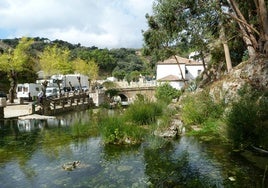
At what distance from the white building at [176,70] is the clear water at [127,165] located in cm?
4569

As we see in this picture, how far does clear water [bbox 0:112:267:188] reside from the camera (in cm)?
923

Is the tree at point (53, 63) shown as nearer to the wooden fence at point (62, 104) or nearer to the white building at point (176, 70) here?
the wooden fence at point (62, 104)

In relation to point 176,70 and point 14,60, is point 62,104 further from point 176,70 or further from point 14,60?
point 176,70

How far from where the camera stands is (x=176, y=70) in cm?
6406

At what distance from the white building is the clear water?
45.7 m

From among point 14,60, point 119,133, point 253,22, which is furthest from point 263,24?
point 14,60

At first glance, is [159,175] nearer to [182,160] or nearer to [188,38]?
[182,160]

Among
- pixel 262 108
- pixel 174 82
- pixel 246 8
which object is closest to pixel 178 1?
pixel 246 8

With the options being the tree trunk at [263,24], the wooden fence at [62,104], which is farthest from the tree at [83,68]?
the tree trunk at [263,24]

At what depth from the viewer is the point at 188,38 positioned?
2708 cm

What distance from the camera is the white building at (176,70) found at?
198 ft

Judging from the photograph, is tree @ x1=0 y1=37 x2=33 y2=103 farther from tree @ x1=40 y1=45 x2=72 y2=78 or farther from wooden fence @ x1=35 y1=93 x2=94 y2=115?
tree @ x1=40 y1=45 x2=72 y2=78

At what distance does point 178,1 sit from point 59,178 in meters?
Result: 15.4

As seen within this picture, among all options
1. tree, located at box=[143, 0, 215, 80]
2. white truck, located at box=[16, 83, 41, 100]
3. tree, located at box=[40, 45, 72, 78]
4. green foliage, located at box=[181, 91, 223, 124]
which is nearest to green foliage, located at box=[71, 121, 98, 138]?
green foliage, located at box=[181, 91, 223, 124]
